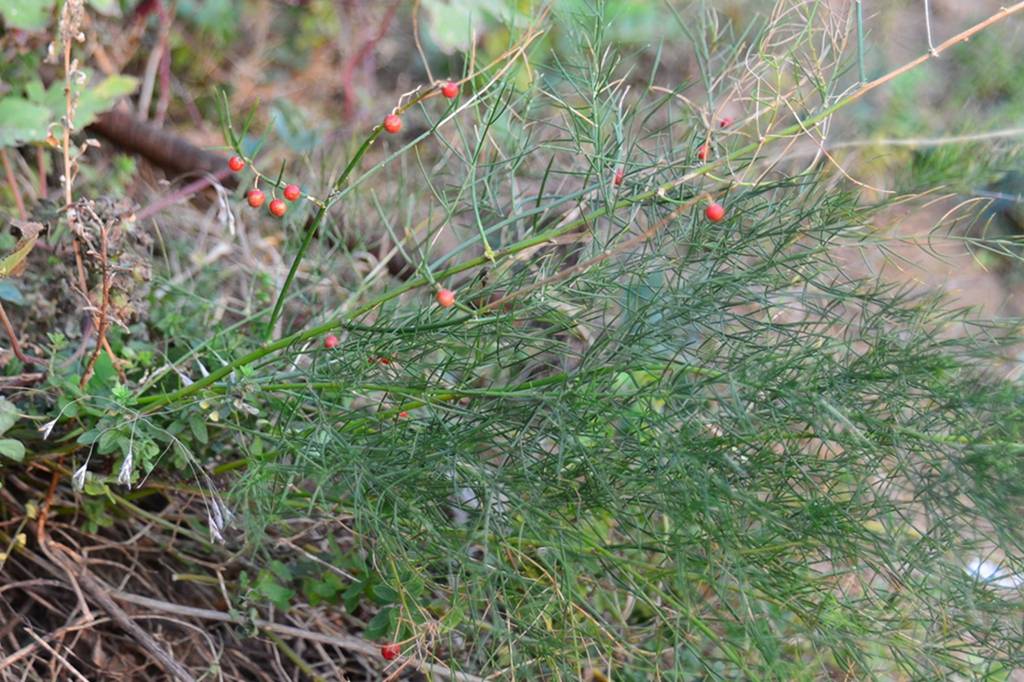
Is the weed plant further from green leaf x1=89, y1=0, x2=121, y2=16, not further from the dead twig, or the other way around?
green leaf x1=89, y1=0, x2=121, y2=16

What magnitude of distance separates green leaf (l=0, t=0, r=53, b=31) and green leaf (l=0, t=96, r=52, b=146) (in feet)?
A: 0.36

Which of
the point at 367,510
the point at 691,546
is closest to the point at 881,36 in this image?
the point at 691,546

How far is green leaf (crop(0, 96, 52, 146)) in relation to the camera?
152 centimetres

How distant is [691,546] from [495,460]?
0.27 meters

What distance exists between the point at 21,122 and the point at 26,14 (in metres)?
0.16

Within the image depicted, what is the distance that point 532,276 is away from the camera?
118 centimetres

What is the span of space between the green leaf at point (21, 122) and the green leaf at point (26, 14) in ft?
0.36

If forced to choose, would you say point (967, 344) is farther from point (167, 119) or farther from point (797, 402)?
point (167, 119)

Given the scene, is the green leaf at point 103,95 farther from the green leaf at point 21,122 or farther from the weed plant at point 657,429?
the weed plant at point 657,429

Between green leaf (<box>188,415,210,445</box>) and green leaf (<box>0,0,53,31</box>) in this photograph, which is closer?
green leaf (<box>188,415,210,445</box>)

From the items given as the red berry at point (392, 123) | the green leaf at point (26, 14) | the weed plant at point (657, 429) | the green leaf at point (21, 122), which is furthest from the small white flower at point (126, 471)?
the green leaf at point (26, 14)

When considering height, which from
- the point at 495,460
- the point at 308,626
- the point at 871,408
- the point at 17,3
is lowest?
the point at 308,626

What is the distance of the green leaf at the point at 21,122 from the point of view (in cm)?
152

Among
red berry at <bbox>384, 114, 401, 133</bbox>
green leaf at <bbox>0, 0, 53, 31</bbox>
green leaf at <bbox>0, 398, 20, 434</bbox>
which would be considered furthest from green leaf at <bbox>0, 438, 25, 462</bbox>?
green leaf at <bbox>0, 0, 53, 31</bbox>
